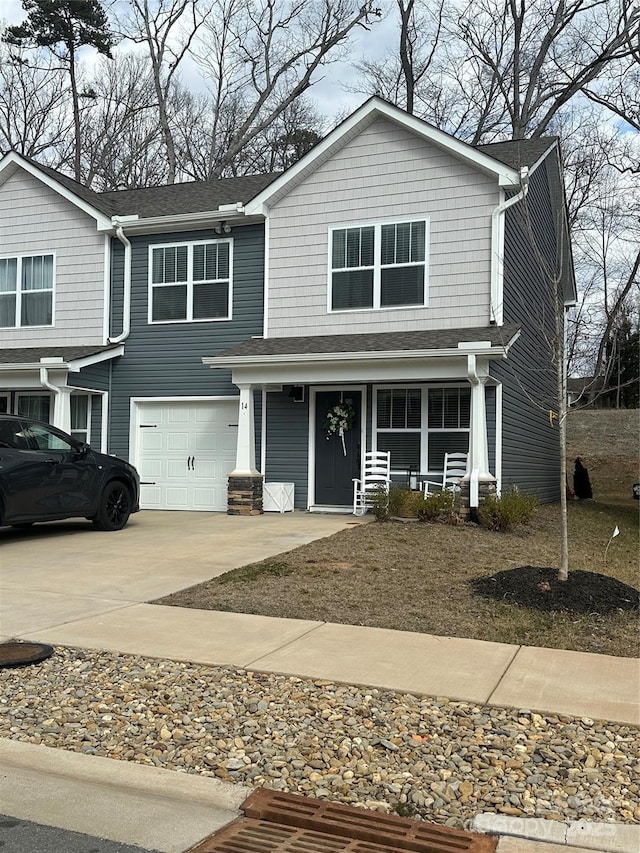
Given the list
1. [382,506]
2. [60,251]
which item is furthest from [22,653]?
[60,251]

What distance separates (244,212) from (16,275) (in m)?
5.28

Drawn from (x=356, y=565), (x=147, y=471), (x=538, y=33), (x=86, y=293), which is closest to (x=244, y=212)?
(x=86, y=293)

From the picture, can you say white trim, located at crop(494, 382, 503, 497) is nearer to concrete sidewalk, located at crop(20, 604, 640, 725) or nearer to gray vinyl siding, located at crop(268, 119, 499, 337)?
gray vinyl siding, located at crop(268, 119, 499, 337)

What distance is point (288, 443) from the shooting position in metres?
14.5

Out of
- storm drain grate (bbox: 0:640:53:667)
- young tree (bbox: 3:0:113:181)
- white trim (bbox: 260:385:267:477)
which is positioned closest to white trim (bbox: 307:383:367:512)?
white trim (bbox: 260:385:267:477)

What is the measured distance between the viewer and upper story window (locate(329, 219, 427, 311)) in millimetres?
13602

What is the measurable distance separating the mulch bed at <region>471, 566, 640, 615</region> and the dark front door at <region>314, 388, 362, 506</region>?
677 cm

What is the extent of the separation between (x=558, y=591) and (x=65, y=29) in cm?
2824

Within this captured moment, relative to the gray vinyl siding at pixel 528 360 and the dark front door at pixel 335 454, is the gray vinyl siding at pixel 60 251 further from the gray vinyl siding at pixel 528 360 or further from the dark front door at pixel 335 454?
the gray vinyl siding at pixel 528 360

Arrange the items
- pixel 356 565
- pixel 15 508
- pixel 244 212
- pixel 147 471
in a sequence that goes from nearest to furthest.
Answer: pixel 356 565 → pixel 15 508 → pixel 244 212 → pixel 147 471

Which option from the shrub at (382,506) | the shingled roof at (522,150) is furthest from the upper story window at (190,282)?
the shingled roof at (522,150)

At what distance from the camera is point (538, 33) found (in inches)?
968

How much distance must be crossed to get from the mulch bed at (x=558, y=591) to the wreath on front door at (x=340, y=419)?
6.89 metres

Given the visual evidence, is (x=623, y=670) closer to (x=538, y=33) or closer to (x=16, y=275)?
(x=16, y=275)
